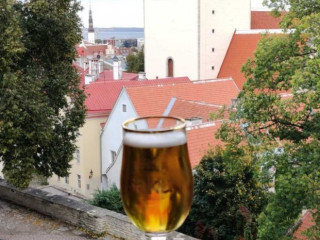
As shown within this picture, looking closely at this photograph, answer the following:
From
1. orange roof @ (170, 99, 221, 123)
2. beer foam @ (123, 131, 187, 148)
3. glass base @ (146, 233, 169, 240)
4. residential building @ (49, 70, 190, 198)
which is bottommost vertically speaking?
residential building @ (49, 70, 190, 198)

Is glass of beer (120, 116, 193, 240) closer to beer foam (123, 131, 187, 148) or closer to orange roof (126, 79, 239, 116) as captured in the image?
beer foam (123, 131, 187, 148)

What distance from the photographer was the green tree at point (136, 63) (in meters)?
54.4

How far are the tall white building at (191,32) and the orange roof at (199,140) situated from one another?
14250 mm

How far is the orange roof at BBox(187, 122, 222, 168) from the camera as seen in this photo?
15.9m

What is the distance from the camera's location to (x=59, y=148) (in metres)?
12.3

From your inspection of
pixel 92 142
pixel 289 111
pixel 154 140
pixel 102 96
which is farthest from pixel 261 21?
pixel 154 140

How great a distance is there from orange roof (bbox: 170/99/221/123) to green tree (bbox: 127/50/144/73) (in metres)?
33.8

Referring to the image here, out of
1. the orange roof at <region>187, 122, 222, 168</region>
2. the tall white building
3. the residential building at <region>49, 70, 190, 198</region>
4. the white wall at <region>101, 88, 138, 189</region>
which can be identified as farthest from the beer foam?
the tall white building

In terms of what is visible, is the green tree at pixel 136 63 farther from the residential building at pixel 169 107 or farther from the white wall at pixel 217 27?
the residential building at pixel 169 107

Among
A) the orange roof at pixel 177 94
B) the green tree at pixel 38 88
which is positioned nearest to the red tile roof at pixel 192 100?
the orange roof at pixel 177 94

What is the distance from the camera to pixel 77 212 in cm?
984

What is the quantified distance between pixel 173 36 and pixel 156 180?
2985cm

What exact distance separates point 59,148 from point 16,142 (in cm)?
176

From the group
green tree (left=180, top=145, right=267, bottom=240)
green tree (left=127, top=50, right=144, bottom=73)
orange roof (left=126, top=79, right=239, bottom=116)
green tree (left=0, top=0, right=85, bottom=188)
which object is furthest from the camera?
green tree (left=127, top=50, right=144, bottom=73)
